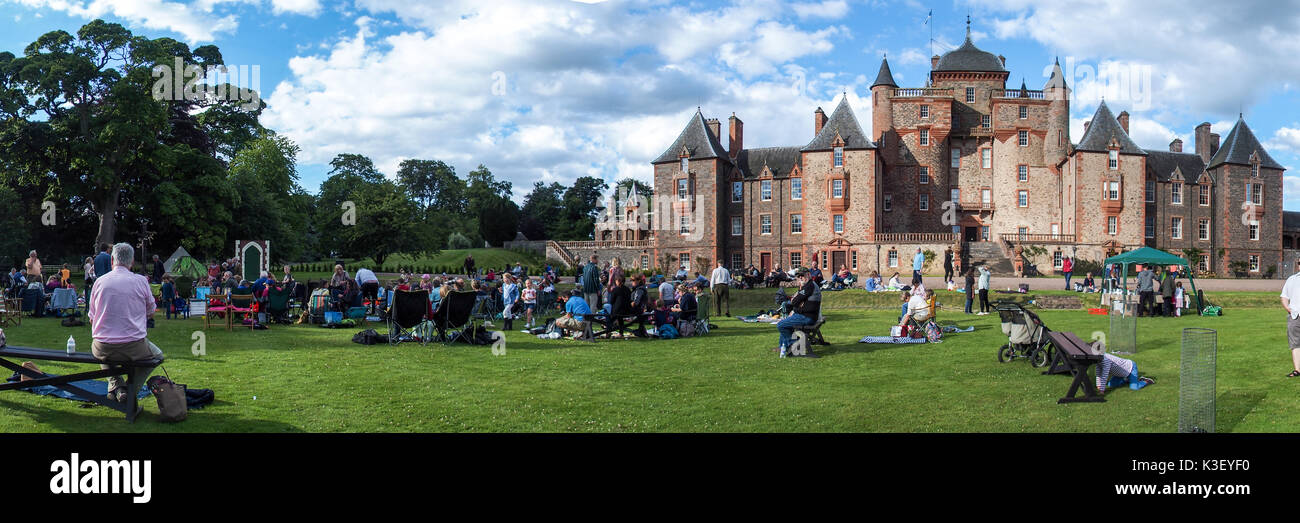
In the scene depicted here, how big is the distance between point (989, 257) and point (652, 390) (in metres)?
44.7

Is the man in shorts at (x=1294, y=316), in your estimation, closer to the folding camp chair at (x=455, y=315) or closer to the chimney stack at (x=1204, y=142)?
the folding camp chair at (x=455, y=315)

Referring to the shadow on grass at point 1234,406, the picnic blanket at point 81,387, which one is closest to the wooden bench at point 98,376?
the picnic blanket at point 81,387

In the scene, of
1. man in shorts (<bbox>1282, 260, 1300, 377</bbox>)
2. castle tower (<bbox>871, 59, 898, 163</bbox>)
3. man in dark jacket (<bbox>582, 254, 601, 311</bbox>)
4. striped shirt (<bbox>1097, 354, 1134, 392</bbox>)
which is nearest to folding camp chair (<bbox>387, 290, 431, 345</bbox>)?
man in dark jacket (<bbox>582, 254, 601, 311</bbox>)

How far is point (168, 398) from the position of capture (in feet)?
22.8

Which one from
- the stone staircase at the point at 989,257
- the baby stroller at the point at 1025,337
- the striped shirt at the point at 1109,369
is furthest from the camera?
the stone staircase at the point at 989,257

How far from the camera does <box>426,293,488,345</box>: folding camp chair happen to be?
1386 cm

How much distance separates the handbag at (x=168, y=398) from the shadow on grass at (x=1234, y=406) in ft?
31.8

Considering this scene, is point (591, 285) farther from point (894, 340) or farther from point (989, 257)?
point (989, 257)

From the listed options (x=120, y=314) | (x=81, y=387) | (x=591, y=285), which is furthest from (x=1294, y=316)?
(x=81, y=387)

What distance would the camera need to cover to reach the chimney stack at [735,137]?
187 feet

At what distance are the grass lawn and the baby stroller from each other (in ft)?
0.74

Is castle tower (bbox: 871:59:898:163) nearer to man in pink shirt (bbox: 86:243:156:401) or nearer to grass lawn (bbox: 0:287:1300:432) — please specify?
grass lawn (bbox: 0:287:1300:432)

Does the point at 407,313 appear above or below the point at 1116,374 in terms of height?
above
